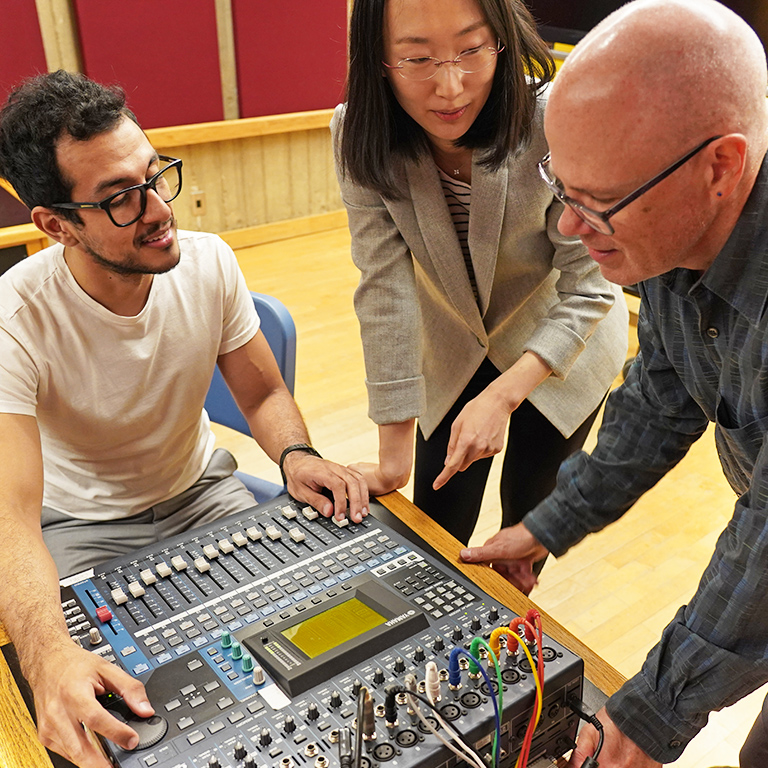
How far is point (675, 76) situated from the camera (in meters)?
0.78

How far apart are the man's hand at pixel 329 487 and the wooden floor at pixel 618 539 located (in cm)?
114

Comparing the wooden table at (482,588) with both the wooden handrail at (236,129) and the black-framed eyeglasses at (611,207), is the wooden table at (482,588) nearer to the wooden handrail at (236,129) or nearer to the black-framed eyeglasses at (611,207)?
the black-framed eyeglasses at (611,207)

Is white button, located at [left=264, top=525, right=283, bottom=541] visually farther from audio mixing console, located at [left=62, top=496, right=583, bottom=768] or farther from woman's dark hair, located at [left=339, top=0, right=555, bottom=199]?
woman's dark hair, located at [left=339, top=0, right=555, bottom=199]

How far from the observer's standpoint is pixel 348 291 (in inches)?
178

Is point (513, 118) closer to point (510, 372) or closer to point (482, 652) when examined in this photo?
point (510, 372)

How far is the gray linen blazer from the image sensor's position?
1517 mm

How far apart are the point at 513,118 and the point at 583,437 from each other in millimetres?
771

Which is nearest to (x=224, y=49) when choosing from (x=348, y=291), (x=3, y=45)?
(x=3, y=45)

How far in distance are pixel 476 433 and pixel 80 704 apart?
29.4 inches

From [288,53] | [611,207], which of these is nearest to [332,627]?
[611,207]

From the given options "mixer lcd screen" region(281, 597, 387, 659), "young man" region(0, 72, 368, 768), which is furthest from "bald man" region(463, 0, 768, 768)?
"young man" region(0, 72, 368, 768)

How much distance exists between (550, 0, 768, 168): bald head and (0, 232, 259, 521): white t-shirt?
1019 mm

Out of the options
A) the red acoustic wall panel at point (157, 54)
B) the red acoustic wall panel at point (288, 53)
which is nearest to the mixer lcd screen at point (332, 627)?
the red acoustic wall panel at point (157, 54)

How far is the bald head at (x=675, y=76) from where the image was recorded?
79 cm
